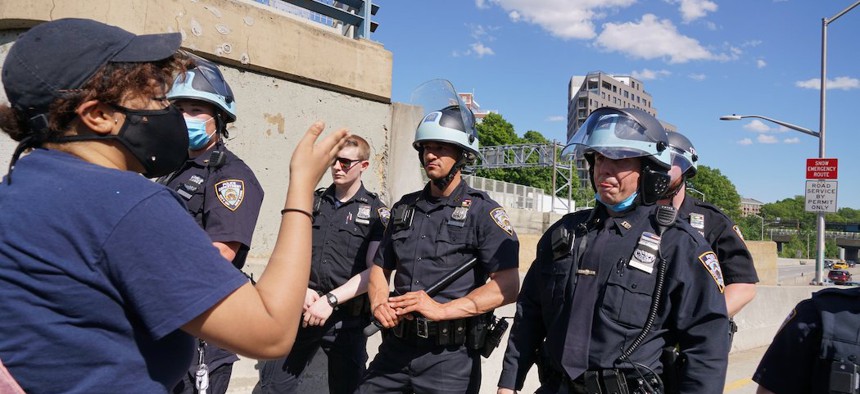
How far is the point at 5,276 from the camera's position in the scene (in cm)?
124

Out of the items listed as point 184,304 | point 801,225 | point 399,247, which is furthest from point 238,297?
point 801,225

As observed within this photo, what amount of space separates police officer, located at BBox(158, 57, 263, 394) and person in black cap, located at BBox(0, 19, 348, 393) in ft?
4.74

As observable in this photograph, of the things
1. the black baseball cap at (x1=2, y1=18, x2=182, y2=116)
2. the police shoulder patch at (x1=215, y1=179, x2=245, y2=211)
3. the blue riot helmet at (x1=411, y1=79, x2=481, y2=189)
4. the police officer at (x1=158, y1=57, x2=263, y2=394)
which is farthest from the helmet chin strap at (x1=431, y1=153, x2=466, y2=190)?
the black baseball cap at (x1=2, y1=18, x2=182, y2=116)

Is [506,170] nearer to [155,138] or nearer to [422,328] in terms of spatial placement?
[422,328]

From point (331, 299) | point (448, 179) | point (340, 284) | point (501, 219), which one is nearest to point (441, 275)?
point (501, 219)

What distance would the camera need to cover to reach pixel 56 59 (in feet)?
4.41

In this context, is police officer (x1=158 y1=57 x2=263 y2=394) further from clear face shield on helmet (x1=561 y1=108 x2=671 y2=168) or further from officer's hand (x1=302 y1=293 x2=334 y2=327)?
clear face shield on helmet (x1=561 y1=108 x2=671 y2=168)

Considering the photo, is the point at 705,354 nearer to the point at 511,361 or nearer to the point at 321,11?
the point at 511,361

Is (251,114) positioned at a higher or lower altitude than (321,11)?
lower

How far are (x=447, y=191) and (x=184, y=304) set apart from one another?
107 inches

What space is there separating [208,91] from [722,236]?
3396 millimetres

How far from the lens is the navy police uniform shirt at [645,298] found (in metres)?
2.53

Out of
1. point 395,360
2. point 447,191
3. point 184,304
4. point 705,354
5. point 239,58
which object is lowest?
point 395,360

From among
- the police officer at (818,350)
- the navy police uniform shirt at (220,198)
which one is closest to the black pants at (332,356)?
the navy police uniform shirt at (220,198)
